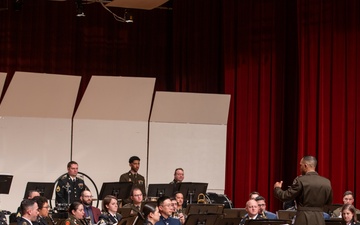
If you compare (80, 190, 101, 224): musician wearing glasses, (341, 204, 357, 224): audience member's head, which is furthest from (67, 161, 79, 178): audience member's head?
(341, 204, 357, 224): audience member's head

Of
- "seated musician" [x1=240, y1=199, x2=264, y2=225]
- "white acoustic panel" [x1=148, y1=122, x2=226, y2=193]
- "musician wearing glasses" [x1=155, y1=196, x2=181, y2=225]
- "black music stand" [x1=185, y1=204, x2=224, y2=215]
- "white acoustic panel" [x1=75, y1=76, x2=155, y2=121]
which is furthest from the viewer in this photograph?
"white acoustic panel" [x1=148, y1=122, x2=226, y2=193]

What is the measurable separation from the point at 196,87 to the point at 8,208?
6907mm

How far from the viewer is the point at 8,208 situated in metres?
15.2

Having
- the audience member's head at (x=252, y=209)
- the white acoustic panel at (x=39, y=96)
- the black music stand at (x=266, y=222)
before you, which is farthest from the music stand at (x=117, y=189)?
the black music stand at (x=266, y=222)

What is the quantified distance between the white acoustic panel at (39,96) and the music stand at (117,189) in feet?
7.51

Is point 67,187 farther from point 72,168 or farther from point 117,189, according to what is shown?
point 117,189

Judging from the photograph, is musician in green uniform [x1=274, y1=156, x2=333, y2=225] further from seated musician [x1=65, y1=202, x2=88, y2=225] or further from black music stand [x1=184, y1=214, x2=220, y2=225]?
seated musician [x1=65, y1=202, x2=88, y2=225]

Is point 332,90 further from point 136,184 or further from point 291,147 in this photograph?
point 136,184

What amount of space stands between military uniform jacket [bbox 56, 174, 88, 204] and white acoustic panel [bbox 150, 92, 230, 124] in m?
2.34

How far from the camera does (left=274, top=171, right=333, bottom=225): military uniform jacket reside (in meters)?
10.3

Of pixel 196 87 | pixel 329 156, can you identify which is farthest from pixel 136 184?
pixel 196 87

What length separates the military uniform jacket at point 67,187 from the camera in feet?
47.0

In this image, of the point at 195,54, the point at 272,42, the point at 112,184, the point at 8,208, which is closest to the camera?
the point at 112,184

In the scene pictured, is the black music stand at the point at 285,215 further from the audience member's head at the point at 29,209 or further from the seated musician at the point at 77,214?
the audience member's head at the point at 29,209
